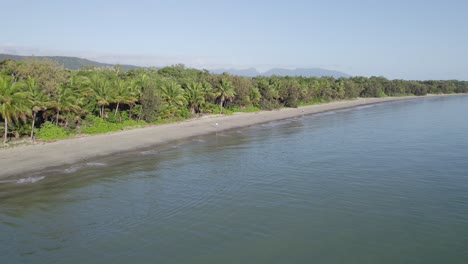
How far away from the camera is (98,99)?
40062 millimetres

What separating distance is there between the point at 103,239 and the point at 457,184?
20.4 metres

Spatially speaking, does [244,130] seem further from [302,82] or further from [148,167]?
[302,82]

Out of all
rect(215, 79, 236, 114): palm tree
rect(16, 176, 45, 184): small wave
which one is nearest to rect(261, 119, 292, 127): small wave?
rect(215, 79, 236, 114): palm tree

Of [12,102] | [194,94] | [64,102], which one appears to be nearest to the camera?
[12,102]

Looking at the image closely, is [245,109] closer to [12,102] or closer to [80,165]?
[12,102]

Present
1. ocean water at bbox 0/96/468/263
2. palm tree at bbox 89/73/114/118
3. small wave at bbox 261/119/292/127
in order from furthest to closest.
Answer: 1. small wave at bbox 261/119/292/127
2. palm tree at bbox 89/73/114/118
3. ocean water at bbox 0/96/468/263

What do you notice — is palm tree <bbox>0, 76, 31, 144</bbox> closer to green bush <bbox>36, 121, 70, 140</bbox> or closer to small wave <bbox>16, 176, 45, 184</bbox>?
green bush <bbox>36, 121, 70, 140</bbox>

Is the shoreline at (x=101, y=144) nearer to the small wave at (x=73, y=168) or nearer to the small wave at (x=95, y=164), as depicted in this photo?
the small wave at (x=73, y=168)

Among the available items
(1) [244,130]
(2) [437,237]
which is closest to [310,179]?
(2) [437,237]

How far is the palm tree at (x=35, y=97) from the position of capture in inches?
1273

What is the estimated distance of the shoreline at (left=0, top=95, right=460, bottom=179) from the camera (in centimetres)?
2695

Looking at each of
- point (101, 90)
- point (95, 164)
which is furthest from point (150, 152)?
point (101, 90)

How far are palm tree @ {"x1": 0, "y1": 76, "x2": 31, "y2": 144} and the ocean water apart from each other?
7137 mm

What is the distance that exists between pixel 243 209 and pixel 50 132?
2267 cm
